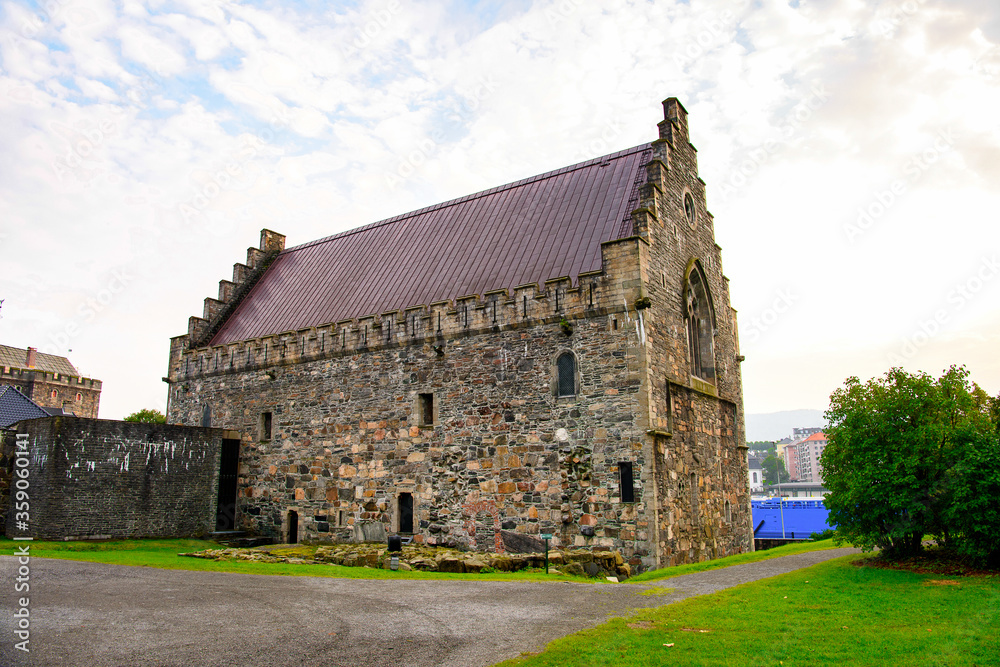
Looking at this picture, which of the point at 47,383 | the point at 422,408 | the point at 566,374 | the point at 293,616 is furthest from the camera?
the point at 47,383

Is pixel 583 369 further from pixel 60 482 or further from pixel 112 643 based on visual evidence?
pixel 60 482

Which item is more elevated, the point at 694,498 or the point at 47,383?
the point at 47,383

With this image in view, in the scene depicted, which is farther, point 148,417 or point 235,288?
point 148,417

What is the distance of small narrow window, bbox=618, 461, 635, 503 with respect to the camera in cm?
1782

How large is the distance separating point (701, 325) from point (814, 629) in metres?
15.8

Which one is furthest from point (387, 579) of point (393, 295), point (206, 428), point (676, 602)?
point (206, 428)

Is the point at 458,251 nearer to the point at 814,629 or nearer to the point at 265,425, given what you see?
the point at 265,425

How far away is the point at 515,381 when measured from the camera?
66.5ft

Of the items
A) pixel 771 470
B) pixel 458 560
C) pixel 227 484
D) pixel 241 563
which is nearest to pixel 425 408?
pixel 458 560

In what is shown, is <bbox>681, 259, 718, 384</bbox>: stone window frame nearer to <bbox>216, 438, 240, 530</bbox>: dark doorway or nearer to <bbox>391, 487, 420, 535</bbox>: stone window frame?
<bbox>391, 487, 420, 535</bbox>: stone window frame

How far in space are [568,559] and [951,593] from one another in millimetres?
8435

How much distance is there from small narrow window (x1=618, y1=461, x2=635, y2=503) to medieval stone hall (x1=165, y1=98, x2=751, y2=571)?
0.14 ft

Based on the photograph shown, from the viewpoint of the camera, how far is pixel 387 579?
1470 centimetres

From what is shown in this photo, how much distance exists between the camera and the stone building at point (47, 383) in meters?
56.4
